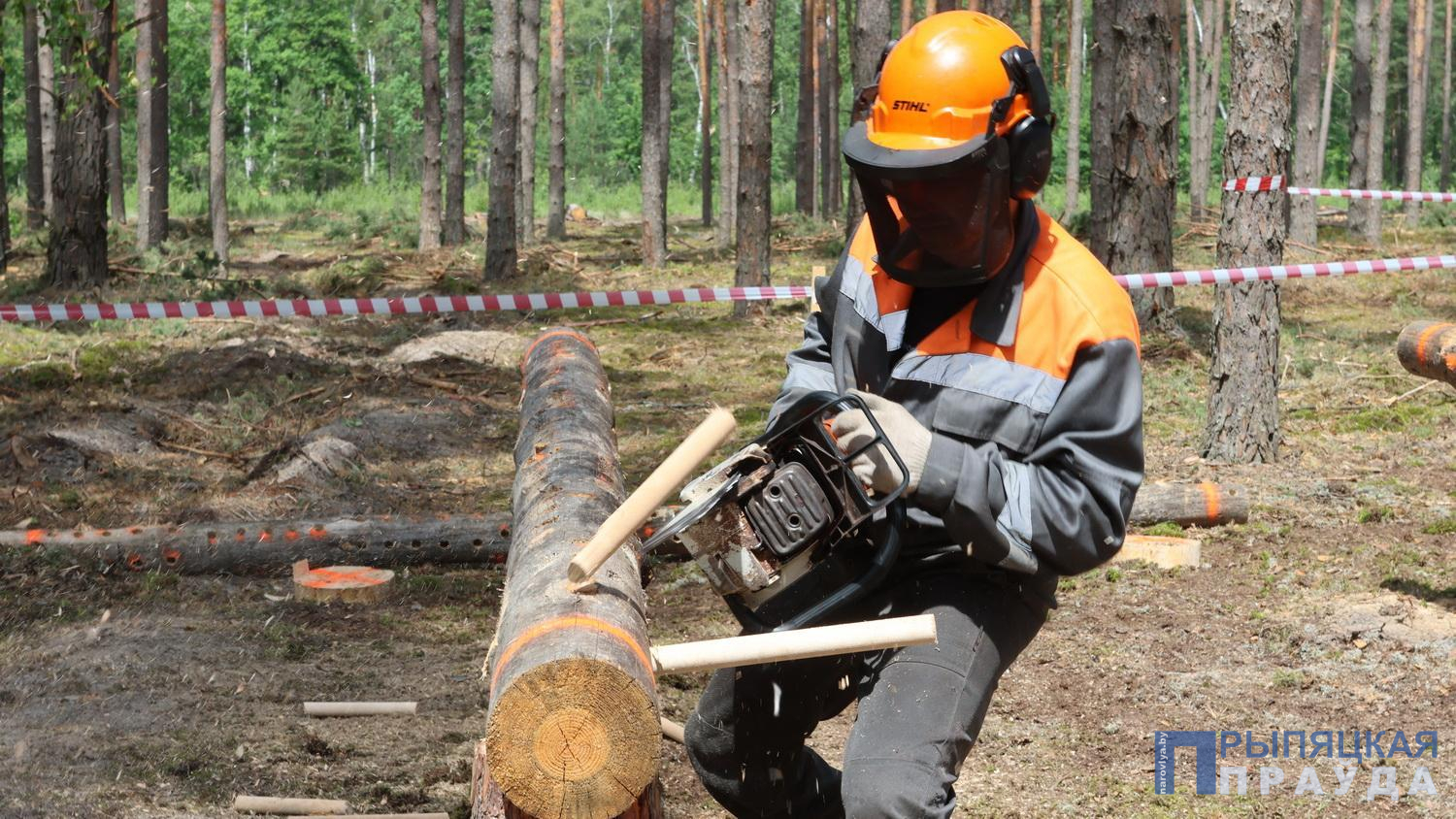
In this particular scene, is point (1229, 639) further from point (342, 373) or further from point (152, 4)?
point (152, 4)

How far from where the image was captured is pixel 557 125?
22.8m

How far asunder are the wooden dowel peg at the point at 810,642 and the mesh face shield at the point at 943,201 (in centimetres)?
76

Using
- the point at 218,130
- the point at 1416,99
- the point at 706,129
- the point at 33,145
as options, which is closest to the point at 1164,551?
the point at 218,130

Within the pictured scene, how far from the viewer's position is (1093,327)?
2.70 m

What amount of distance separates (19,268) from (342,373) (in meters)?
9.23

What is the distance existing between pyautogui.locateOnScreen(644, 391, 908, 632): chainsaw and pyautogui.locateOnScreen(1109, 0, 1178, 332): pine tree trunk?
9.15m

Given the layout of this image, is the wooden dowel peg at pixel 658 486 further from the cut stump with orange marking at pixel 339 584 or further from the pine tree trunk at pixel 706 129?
the pine tree trunk at pixel 706 129

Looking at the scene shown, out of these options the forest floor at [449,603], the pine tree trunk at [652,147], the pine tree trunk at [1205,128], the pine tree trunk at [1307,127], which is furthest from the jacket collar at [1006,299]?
the pine tree trunk at [1205,128]

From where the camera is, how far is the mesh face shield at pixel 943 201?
2.67 m

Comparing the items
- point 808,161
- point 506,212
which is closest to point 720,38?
point 808,161

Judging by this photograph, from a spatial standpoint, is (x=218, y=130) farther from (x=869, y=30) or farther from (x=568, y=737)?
(x=568, y=737)

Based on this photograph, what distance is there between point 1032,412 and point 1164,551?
12.7 ft

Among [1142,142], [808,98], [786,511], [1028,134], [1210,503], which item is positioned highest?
[808,98]

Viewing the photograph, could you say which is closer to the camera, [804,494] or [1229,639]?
[804,494]
